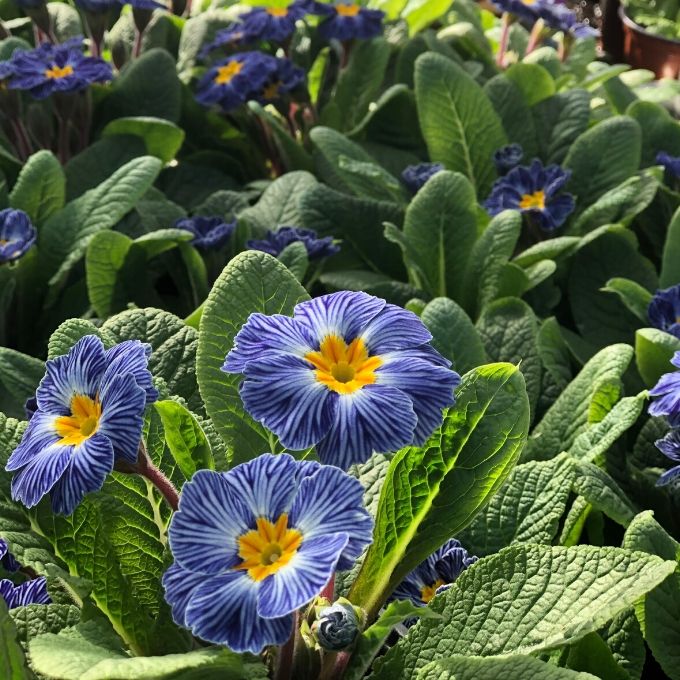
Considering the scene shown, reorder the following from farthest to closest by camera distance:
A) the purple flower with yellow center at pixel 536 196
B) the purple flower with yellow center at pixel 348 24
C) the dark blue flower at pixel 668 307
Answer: the purple flower with yellow center at pixel 348 24, the purple flower with yellow center at pixel 536 196, the dark blue flower at pixel 668 307

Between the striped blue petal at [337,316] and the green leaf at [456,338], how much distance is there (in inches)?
18.1

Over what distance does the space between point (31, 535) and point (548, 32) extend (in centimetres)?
215

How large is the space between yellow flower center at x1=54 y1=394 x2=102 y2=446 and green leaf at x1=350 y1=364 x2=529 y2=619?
270 millimetres

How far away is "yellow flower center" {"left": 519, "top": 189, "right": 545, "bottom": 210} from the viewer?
70.1 inches

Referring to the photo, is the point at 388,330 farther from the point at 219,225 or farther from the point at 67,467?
→ the point at 219,225

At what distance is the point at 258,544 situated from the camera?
0.73 metres

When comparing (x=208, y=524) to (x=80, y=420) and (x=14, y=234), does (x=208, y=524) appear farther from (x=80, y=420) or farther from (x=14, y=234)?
(x=14, y=234)

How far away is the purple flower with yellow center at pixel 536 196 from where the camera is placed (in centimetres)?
177

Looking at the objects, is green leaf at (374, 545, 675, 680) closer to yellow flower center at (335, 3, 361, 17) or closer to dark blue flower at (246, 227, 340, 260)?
dark blue flower at (246, 227, 340, 260)

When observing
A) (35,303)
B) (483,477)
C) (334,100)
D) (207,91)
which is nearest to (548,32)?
(334,100)

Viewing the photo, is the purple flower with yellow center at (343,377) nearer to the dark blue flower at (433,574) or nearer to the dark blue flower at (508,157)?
the dark blue flower at (433,574)

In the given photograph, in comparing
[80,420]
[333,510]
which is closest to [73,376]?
[80,420]

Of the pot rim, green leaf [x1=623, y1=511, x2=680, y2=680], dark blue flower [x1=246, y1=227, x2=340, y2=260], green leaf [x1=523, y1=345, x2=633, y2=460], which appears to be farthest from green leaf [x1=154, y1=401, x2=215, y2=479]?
the pot rim

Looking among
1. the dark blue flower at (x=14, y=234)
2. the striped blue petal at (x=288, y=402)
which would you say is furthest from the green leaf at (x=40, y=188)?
the striped blue petal at (x=288, y=402)
